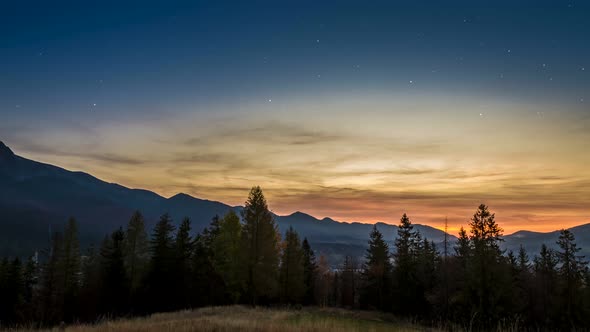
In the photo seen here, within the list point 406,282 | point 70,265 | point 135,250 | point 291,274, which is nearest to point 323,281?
point 291,274

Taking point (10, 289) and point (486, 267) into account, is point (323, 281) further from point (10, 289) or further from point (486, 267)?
point (10, 289)

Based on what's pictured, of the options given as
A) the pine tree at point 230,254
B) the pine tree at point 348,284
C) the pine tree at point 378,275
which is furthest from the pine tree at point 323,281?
the pine tree at point 230,254

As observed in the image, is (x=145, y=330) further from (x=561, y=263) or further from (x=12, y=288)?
(x=12, y=288)

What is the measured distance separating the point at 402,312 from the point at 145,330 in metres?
51.5

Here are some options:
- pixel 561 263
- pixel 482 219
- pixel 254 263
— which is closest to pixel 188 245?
pixel 254 263

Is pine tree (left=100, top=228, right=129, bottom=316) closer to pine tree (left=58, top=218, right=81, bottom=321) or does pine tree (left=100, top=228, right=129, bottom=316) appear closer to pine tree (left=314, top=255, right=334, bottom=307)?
pine tree (left=58, top=218, right=81, bottom=321)

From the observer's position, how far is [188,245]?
47.5 meters

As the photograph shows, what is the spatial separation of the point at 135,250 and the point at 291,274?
2215 centimetres

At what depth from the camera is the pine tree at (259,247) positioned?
140ft

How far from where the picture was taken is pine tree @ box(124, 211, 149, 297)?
48188 mm

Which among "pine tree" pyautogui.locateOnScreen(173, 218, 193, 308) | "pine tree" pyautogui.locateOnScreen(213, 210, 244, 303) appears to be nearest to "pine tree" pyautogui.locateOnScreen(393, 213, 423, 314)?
"pine tree" pyautogui.locateOnScreen(213, 210, 244, 303)

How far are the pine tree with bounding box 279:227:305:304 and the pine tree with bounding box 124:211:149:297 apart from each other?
63.1ft

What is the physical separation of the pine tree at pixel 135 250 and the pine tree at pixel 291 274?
63.1 feet

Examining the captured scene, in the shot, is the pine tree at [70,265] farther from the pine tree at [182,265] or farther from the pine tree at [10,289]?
the pine tree at [182,265]
